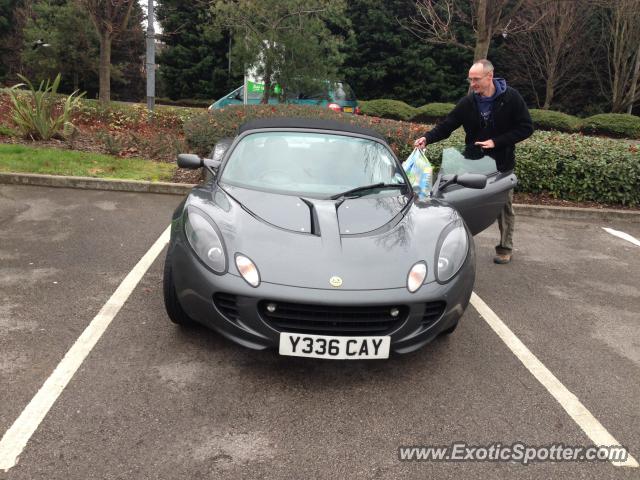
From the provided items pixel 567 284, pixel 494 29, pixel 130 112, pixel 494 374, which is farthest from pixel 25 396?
pixel 494 29

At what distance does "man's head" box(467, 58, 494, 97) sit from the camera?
15.8 ft

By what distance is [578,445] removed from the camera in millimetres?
2676

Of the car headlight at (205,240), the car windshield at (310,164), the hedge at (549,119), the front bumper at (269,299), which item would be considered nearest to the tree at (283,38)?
the hedge at (549,119)

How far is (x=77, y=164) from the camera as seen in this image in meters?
7.75

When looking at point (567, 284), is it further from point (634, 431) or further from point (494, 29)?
point (494, 29)

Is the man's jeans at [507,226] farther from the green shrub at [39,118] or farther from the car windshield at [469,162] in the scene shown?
the green shrub at [39,118]

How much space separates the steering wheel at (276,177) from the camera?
3.92 m

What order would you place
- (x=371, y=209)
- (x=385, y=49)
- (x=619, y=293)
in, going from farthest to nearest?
(x=385, y=49), (x=619, y=293), (x=371, y=209)

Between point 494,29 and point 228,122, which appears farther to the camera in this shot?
point 494,29

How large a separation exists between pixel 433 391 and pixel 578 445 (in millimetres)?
747

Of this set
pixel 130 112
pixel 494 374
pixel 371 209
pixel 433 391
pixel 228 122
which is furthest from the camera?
pixel 130 112

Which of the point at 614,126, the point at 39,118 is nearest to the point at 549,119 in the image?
the point at 614,126

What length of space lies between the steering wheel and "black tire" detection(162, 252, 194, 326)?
3.15ft

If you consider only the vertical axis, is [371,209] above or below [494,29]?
below
